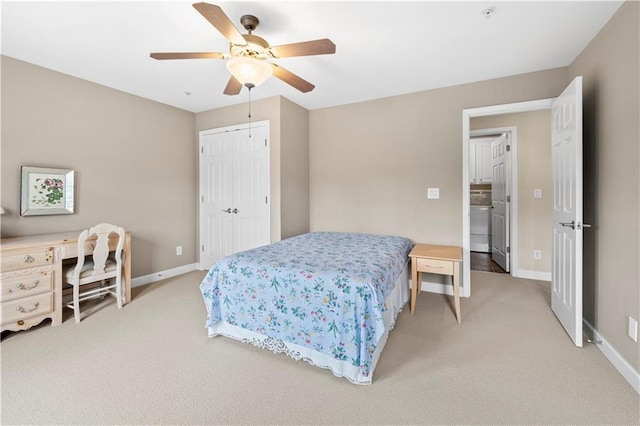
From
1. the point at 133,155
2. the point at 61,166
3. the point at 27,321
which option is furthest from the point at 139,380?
the point at 133,155

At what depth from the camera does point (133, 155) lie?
359 cm

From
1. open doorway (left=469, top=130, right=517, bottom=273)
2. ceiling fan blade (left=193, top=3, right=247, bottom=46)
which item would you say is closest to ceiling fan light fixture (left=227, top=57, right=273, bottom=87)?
ceiling fan blade (left=193, top=3, right=247, bottom=46)

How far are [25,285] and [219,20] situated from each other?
263cm

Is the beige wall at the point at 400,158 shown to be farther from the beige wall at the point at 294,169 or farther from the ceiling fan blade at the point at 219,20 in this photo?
the ceiling fan blade at the point at 219,20

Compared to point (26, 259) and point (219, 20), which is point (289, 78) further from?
point (26, 259)

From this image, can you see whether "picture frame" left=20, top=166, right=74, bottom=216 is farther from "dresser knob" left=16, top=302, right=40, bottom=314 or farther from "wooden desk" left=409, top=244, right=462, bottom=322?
"wooden desk" left=409, top=244, right=462, bottom=322

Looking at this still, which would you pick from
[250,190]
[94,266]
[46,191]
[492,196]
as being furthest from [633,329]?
[46,191]

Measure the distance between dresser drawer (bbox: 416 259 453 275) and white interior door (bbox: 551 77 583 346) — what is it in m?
0.88

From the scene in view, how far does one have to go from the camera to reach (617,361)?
6.13 feet

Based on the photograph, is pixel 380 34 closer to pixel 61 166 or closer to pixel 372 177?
pixel 372 177

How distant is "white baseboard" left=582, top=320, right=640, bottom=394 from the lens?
66.2 inches

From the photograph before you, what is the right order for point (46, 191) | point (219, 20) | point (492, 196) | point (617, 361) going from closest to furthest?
1. point (219, 20)
2. point (617, 361)
3. point (46, 191)
4. point (492, 196)

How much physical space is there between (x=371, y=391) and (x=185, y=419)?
1040mm

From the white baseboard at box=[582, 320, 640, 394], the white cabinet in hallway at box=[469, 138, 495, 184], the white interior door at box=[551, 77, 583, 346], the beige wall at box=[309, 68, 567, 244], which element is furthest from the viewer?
the white cabinet in hallway at box=[469, 138, 495, 184]
